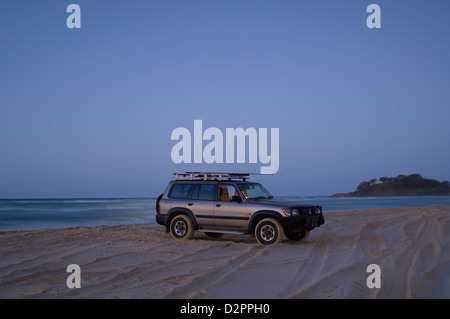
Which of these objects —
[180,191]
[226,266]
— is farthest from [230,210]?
[226,266]

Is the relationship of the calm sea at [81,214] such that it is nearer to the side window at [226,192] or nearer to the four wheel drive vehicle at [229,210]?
the four wheel drive vehicle at [229,210]

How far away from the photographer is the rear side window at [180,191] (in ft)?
43.3

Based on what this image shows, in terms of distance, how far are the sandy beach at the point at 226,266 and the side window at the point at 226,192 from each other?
4.18 ft

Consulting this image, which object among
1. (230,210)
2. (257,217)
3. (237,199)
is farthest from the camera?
(230,210)

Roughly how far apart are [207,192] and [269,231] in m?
2.18

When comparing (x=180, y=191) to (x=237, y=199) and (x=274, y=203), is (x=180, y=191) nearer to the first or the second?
(x=237, y=199)

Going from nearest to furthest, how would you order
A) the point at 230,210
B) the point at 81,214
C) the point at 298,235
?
the point at 230,210, the point at 298,235, the point at 81,214

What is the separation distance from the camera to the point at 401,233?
13.1 m

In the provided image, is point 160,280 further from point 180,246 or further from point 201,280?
point 180,246

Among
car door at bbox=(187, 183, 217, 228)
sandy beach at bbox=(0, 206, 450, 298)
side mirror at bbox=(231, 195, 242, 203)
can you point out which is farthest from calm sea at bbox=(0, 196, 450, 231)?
side mirror at bbox=(231, 195, 242, 203)

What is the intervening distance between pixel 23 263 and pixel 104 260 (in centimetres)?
147

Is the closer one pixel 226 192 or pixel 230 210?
pixel 230 210

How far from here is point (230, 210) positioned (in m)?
12.4
